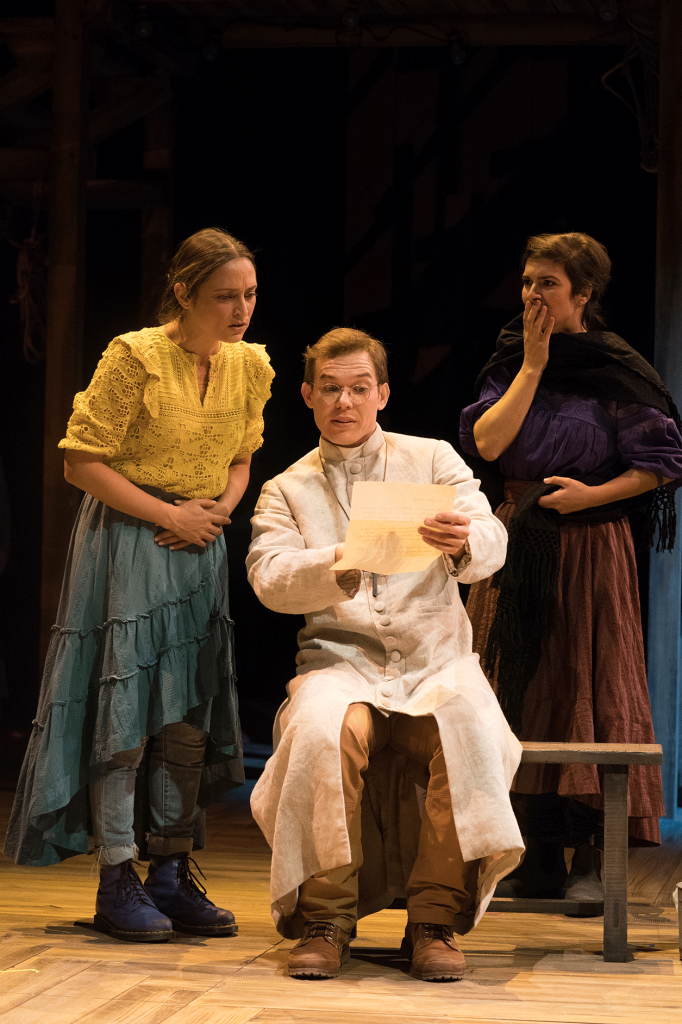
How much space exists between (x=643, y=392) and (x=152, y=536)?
4.37ft

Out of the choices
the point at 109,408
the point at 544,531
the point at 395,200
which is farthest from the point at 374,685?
the point at 395,200

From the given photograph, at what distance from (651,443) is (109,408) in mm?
1392

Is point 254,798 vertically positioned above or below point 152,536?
below

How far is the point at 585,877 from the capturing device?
338 cm

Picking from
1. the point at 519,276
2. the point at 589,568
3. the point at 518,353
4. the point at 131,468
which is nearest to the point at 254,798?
the point at 131,468

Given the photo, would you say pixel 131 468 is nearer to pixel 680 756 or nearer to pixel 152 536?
pixel 152 536

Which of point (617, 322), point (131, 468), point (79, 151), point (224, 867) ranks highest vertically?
point (79, 151)

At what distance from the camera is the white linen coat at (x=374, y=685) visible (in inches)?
104

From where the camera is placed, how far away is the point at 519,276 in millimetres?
4957

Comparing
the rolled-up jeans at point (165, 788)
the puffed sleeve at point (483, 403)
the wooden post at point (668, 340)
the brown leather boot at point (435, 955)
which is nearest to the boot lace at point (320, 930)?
the brown leather boot at point (435, 955)

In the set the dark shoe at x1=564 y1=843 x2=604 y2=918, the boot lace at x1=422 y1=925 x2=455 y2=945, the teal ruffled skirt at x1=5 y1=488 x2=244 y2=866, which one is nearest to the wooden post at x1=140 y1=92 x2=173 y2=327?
the teal ruffled skirt at x1=5 y1=488 x2=244 y2=866

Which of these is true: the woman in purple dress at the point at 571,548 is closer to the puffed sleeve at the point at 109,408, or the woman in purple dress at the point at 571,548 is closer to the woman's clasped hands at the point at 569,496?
the woman's clasped hands at the point at 569,496

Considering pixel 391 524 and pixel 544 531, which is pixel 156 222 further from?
pixel 391 524

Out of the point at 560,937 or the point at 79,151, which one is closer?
the point at 560,937
